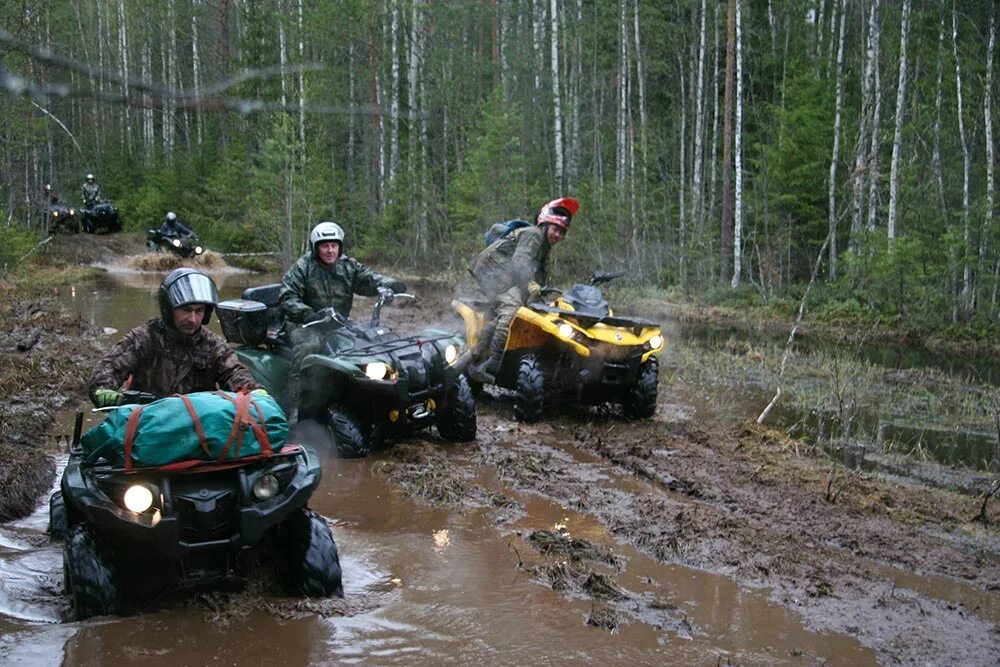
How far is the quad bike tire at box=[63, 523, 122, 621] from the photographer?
4.22m

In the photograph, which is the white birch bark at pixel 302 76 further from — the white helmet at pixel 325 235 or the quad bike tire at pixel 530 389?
the quad bike tire at pixel 530 389

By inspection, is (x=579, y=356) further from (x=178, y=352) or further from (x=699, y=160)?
(x=699, y=160)

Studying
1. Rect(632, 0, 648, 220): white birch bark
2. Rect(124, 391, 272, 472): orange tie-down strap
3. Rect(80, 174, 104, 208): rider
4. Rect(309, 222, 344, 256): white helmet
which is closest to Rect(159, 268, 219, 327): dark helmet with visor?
Rect(124, 391, 272, 472): orange tie-down strap

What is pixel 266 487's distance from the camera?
14.4ft

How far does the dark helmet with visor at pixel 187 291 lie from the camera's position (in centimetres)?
508

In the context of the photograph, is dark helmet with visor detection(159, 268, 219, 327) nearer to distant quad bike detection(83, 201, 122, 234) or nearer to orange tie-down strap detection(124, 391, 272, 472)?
orange tie-down strap detection(124, 391, 272, 472)

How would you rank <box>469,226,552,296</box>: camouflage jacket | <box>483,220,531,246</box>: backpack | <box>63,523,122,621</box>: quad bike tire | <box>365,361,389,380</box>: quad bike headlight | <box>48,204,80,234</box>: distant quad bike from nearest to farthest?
<box>63,523,122,621</box>: quad bike tire < <box>365,361,389,380</box>: quad bike headlight < <box>469,226,552,296</box>: camouflage jacket < <box>483,220,531,246</box>: backpack < <box>48,204,80,234</box>: distant quad bike

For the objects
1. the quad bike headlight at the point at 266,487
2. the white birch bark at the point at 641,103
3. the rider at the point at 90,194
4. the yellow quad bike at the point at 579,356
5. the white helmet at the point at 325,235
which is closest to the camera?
the quad bike headlight at the point at 266,487

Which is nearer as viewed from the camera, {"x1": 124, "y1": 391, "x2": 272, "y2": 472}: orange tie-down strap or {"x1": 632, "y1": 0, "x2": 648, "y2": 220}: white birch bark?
{"x1": 124, "y1": 391, "x2": 272, "y2": 472}: orange tie-down strap

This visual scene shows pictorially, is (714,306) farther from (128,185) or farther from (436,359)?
(128,185)

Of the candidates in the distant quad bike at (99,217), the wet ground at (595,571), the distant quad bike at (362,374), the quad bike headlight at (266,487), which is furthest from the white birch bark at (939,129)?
the distant quad bike at (99,217)

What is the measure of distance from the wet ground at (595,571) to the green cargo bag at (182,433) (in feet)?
2.64

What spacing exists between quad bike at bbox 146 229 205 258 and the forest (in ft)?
6.15

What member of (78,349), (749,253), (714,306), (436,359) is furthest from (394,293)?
(749,253)
